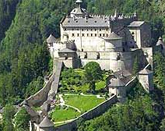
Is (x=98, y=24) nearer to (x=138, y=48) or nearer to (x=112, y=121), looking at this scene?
(x=138, y=48)

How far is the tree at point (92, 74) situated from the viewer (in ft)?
350

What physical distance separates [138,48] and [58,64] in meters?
13.6

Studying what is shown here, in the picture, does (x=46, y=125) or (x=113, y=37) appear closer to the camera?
Result: (x=46, y=125)

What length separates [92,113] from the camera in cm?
10100

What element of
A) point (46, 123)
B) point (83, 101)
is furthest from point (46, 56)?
point (46, 123)

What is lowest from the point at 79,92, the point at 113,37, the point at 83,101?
the point at 83,101

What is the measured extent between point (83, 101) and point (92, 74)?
4.98 metres

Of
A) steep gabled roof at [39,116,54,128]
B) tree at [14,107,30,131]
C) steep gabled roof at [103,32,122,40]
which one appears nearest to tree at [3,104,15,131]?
tree at [14,107,30,131]

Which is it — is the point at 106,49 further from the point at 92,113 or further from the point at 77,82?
the point at 92,113

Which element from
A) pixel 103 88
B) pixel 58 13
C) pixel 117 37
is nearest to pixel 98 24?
pixel 117 37

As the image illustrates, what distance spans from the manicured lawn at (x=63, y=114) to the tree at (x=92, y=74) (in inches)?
250

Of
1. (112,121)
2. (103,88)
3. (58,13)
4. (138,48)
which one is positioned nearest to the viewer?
(112,121)

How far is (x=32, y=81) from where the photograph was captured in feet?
390

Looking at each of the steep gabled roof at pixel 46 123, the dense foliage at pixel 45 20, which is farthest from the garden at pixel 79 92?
the dense foliage at pixel 45 20
